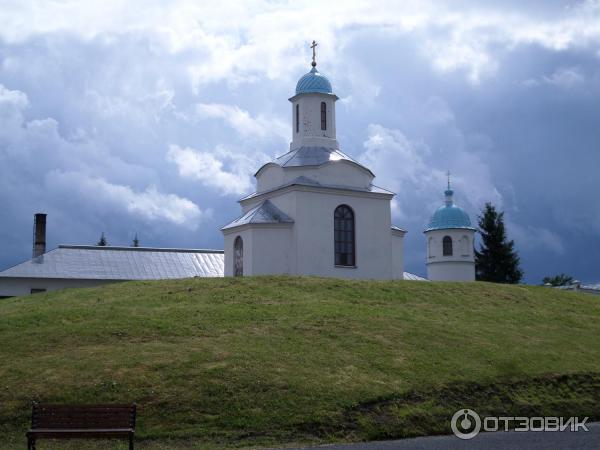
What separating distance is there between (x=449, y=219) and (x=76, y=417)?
40559 millimetres

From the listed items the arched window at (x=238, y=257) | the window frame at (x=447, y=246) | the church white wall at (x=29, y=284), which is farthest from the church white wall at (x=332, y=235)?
the window frame at (x=447, y=246)

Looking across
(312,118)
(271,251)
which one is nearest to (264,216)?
(271,251)

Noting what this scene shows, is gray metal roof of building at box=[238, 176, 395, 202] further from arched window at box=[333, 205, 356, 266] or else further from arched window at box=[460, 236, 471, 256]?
arched window at box=[460, 236, 471, 256]

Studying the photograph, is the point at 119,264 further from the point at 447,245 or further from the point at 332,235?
the point at 447,245

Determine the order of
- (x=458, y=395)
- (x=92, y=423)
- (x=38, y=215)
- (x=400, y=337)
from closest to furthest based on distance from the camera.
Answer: (x=92, y=423), (x=458, y=395), (x=400, y=337), (x=38, y=215)

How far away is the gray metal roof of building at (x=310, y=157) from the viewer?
111 ft

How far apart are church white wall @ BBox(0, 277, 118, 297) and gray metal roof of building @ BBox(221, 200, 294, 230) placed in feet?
41.8

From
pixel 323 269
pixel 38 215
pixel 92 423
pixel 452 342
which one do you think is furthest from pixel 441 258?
pixel 92 423

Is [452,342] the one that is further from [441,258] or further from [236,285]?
[441,258]

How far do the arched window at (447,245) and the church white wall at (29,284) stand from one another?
21.9 metres

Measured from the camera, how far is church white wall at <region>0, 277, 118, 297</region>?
40969 mm

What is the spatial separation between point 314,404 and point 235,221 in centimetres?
1909

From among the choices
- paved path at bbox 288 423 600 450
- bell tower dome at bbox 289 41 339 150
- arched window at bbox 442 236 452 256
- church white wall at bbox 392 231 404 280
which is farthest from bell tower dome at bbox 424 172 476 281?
paved path at bbox 288 423 600 450

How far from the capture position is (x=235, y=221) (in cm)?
3378
